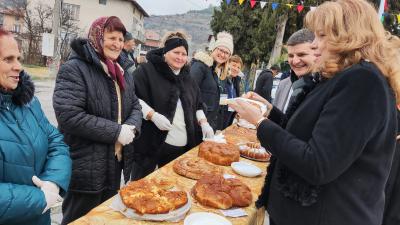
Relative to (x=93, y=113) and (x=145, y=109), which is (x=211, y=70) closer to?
(x=145, y=109)

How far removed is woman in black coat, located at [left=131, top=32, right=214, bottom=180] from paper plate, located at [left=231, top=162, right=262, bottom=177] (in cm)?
61

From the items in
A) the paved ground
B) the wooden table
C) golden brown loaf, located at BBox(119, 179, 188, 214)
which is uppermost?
golden brown loaf, located at BBox(119, 179, 188, 214)

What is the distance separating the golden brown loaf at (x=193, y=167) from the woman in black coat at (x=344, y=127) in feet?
3.02

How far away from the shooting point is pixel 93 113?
221 cm

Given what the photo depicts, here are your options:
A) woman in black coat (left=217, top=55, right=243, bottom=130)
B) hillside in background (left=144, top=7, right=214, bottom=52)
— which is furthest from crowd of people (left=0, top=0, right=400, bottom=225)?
hillside in background (left=144, top=7, right=214, bottom=52)

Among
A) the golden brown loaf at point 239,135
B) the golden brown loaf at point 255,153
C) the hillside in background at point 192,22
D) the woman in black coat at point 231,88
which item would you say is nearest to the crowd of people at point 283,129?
the golden brown loaf at point 255,153

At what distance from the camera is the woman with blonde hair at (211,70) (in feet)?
14.0

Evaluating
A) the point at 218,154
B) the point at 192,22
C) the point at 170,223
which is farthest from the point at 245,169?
the point at 192,22

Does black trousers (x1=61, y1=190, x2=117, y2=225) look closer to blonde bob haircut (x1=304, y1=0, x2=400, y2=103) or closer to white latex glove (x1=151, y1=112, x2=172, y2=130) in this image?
white latex glove (x1=151, y1=112, x2=172, y2=130)

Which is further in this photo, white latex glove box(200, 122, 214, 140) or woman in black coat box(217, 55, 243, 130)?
woman in black coat box(217, 55, 243, 130)

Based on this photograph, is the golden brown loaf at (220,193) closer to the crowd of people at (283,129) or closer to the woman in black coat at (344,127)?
the crowd of people at (283,129)

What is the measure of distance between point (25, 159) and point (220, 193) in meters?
1.03

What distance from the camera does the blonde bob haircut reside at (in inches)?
49.5

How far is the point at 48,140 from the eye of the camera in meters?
1.84
